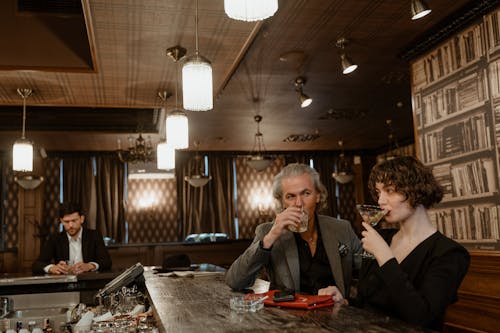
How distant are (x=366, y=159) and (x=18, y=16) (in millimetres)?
10274

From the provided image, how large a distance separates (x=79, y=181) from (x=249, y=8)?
1072 cm

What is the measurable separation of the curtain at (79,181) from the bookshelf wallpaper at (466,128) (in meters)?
8.99

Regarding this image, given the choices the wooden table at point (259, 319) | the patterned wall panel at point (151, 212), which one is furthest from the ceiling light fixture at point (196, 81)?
the patterned wall panel at point (151, 212)

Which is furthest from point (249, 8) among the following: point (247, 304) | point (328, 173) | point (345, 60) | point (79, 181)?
point (328, 173)

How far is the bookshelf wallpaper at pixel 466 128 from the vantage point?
4238 mm

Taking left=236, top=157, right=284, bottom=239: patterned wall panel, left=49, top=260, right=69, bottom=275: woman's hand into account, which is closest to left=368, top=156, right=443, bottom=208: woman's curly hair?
left=49, top=260, right=69, bottom=275: woman's hand

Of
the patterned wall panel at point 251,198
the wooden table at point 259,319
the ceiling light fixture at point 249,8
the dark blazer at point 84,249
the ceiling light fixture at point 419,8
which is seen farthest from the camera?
the patterned wall panel at point 251,198

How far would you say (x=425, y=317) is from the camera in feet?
5.24

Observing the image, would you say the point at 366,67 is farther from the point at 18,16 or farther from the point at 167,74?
the point at 18,16

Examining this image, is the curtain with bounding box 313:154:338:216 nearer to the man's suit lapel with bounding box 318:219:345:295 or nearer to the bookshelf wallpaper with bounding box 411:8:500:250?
the bookshelf wallpaper with bounding box 411:8:500:250

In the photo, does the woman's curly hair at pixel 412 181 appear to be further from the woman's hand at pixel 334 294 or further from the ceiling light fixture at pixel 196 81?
the ceiling light fixture at pixel 196 81

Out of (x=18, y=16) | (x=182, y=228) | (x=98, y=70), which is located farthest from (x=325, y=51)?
(x=182, y=228)

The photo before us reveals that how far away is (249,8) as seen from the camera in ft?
7.48

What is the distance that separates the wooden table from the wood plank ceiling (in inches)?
98.7
